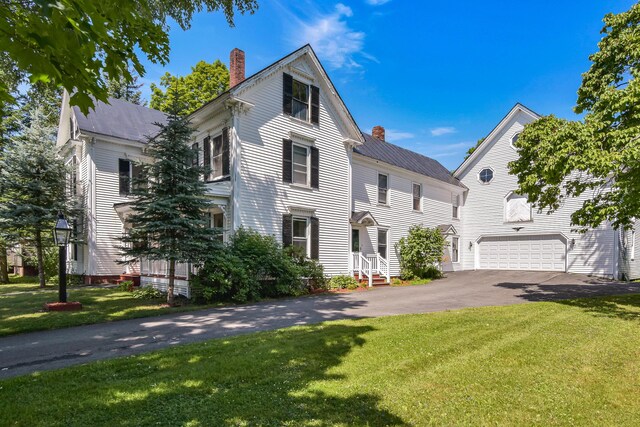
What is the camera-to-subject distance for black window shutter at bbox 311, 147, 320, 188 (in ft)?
53.6

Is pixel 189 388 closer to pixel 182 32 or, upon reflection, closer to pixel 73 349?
pixel 73 349

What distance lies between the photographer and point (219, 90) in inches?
1288

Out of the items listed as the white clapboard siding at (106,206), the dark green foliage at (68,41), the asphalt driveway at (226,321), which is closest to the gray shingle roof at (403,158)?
the asphalt driveway at (226,321)

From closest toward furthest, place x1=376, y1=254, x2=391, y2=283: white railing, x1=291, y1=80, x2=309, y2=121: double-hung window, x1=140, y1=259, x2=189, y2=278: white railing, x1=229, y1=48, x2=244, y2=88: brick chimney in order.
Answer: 1. x1=140, y1=259, x2=189, y2=278: white railing
2. x1=291, y1=80, x2=309, y2=121: double-hung window
3. x1=229, y1=48, x2=244, y2=88: brick chimney
4. x1=376, y1=254, x2=391, y2=283: white railing

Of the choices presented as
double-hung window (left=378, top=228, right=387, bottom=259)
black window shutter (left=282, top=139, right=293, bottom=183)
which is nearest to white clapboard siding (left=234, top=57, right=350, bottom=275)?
black window shutter (left=282, top=139, right=293, bottom=183)

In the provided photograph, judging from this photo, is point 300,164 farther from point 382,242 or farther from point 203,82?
point 203,82

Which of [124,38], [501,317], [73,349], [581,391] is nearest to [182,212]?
[73,349]

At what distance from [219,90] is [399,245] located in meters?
22.6

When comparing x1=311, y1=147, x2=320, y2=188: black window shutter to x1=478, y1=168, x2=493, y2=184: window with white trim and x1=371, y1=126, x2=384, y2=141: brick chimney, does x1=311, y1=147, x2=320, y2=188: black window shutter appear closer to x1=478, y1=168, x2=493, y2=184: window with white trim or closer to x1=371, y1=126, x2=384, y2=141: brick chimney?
x1=371, y1=126, x2=384, y2=141: brick chimney

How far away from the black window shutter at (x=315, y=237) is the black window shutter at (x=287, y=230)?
4.03 ft

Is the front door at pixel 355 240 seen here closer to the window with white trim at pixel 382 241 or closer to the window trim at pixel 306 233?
the window with white trim at pixel 382 241

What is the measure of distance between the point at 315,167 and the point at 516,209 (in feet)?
48.0

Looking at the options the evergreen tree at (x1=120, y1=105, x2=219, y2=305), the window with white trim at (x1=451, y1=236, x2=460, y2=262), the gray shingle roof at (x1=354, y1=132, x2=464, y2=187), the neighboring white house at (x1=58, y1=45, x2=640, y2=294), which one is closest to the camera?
the evergreen tree at (x1=120, y1=105, x2=219, y2=305)

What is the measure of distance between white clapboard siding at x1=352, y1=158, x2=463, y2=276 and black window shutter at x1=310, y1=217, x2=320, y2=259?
3274 mm
